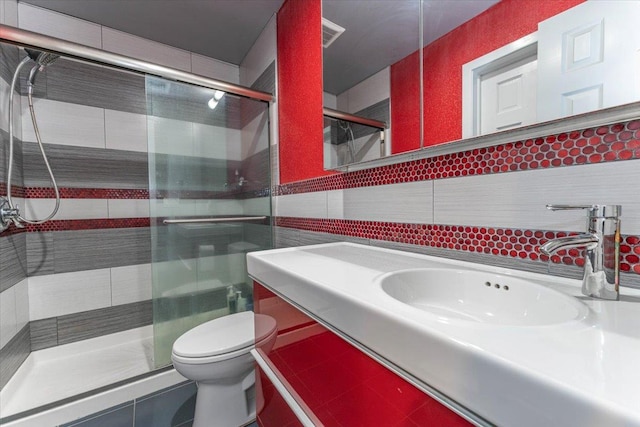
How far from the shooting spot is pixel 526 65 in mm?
620

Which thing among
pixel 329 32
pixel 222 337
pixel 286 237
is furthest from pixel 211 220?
pixel 329 32

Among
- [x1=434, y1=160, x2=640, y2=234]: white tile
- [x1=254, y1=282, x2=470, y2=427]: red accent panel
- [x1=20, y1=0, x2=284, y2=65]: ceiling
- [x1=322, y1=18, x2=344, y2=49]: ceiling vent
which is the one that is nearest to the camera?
[x1=254, y1=282, x2=470, y2=427]: red accent panel

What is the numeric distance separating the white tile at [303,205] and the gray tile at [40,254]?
56.1 inches

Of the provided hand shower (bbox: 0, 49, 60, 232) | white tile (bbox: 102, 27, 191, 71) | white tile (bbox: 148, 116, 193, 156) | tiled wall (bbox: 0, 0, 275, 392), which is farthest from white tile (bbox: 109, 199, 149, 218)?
white tile (bbox: 102, 27, 191, 71)

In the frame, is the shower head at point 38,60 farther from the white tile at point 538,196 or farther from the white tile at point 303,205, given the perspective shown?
the white tile at point 538,196

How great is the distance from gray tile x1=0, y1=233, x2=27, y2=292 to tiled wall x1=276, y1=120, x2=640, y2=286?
5.79 ft

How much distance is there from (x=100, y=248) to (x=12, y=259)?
41 centimetres

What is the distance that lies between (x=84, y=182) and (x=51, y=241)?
1.34 feet

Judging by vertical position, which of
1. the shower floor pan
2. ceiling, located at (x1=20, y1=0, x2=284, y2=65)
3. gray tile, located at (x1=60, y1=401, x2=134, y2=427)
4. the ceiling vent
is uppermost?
ceiling, located at (x1=20, y1=0, x2=284, y2=65)

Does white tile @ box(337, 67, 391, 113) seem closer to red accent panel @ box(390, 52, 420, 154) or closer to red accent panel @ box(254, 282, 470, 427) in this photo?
red accent panel @ box(390, 52, 420, 154)

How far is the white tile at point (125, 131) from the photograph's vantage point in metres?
1.87

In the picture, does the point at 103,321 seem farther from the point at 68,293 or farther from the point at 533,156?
the point at 533,156

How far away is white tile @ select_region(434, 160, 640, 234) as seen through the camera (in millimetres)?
495

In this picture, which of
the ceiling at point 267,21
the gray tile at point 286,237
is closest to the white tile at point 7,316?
the gray tile at point 286,237
